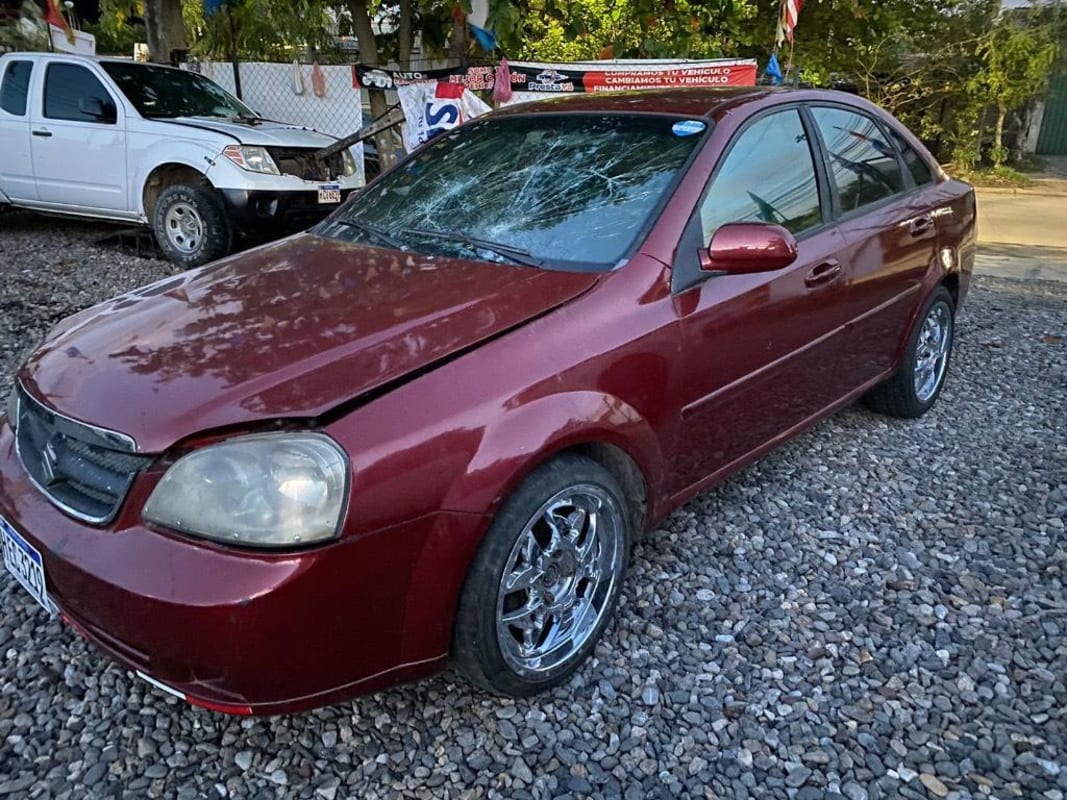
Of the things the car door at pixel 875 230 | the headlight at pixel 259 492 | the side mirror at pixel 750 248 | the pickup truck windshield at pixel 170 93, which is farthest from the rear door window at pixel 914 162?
the pickup truck windshield at pixel 170 93

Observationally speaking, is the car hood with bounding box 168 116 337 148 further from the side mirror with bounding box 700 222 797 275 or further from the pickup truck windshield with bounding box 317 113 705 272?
the side mirror with bounding box 700 222 797 275

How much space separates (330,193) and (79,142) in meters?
2.30

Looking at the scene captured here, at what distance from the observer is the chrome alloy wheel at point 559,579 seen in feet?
7.34

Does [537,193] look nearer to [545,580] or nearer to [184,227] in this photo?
[545,580]

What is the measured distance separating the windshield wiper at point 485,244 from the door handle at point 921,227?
207cm

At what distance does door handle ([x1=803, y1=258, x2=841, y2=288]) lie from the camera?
3131 millimetres

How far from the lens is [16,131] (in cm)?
772

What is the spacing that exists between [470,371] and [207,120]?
6.37 metres

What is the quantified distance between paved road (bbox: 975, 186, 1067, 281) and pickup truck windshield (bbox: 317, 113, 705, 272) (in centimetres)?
636

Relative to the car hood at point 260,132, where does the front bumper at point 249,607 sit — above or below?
below

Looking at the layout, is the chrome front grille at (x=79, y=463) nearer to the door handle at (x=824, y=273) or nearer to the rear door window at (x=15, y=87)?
the door handle at (x=824, y=273)

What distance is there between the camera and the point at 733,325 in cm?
279

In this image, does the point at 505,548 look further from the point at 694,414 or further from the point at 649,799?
the point at 694,414

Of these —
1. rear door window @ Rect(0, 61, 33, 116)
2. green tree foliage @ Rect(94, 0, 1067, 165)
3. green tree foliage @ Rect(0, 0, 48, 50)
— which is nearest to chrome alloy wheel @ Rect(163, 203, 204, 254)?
rear door window @ Rect(0, 61, 33, 116)
